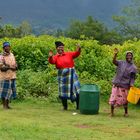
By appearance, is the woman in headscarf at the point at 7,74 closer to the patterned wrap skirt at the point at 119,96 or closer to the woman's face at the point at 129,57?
the patterned wrap skirt at the point at 119,96

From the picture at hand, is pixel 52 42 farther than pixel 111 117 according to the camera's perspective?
Yes

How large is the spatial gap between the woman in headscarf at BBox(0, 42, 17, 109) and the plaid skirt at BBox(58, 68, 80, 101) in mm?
1142

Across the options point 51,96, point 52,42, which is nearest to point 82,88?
point 51,96

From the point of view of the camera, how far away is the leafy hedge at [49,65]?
15.9 meters

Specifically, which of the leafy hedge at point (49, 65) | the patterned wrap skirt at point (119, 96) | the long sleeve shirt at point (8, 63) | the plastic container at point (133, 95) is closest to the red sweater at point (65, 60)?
the long sleeve shirt at point (8, 63)

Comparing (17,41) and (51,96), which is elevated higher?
(17,41)

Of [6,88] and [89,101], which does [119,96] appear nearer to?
[89,101]

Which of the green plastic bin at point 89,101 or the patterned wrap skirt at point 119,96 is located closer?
the patterned wrap skirt at point 119,96

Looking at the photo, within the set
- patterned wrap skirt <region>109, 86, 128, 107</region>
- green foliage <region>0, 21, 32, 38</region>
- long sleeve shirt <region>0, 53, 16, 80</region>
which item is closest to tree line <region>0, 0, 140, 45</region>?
green foliage <region>0, 21, 32, 38</region>

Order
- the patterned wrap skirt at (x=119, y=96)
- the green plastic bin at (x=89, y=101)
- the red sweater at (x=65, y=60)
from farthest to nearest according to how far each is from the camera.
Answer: the red sweater at (x=65, y=60)
the green plastic bin at (x=89, y=101)
the patterned wrap skirt at (x=119, y=96)

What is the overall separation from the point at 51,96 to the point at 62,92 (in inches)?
78.1

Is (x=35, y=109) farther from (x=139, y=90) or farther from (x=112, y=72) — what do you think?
(x=112, y=72)

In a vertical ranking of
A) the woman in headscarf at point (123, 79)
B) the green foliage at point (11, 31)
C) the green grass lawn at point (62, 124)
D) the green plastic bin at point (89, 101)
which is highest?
the green foliage at point (11, 31)

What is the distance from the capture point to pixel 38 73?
1698 cm
